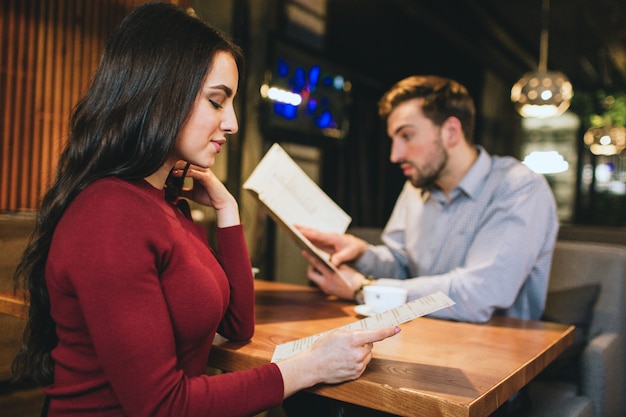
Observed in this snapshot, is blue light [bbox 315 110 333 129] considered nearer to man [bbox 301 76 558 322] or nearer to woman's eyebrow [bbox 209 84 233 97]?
man [bbox 301 76 558 322]

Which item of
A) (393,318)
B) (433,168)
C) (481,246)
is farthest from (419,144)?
(393,318)

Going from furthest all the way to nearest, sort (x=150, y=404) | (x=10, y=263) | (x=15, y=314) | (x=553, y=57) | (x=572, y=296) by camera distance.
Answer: (x=553, y=57)
(x=572, y=296)
(x=10, y=263)
(x=15, y=314)
(x=150, y=404)

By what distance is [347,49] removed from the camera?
5.32 meters

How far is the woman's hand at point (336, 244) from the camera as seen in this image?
1.77 metres

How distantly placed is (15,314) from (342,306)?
89cm

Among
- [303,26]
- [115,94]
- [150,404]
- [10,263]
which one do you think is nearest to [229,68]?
[115,94]

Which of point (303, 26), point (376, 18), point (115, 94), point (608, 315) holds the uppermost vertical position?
point (376, 18)

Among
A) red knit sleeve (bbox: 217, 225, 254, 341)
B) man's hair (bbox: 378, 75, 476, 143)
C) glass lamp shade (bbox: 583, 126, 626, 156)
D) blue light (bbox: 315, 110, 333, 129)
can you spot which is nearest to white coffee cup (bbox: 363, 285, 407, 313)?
red knit sleeve (bbox: 217, 225, 254, 341)

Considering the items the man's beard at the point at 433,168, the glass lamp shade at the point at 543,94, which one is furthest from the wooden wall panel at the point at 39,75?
the glass lamp shade at the point at 543,94

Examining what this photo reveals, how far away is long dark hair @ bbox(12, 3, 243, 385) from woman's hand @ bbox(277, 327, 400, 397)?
17.1 inches

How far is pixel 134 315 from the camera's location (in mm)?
811

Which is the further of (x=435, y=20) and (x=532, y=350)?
(x=435, y=20)

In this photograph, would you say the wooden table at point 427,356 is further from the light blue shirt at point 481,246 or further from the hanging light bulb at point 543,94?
the hanging light bulb at point 543,94

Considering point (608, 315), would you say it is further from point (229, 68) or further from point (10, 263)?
point (10, 263)
